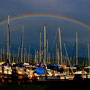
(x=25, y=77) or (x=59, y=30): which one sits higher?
(x=59, y=30)

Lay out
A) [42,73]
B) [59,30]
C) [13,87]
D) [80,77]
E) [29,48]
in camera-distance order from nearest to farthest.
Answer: [13,87] → [80,77] → [42,73] → [59,30] → [29,48]

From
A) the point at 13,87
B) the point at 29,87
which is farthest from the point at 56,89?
the point at 13,87

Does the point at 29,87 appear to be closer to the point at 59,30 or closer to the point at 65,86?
the point at 65,86

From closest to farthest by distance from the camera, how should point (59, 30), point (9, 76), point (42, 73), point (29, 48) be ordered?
1. point (9, 76)
2. point (42, 73)
3. point (59, 30)
4. point (29, 48)

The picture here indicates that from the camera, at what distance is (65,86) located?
22.8m

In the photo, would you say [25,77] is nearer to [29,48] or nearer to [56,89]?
[56,89]

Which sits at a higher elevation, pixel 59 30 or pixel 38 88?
pixel 59 30

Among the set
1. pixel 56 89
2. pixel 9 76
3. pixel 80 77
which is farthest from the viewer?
pixel 80 77

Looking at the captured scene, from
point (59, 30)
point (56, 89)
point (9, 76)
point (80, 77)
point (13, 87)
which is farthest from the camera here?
point (59, 30)

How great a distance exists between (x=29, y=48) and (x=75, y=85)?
2745 inches

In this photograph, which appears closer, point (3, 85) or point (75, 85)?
point (3, 85)

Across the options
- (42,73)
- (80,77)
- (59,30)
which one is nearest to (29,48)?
(59,30)

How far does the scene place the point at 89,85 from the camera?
24344 millimetres

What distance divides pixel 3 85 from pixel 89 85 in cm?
970
